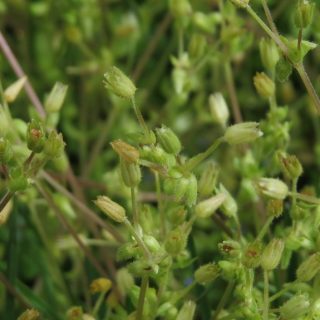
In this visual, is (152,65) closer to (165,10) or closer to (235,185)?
(165,10)

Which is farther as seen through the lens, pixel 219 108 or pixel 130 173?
pixel 219 108

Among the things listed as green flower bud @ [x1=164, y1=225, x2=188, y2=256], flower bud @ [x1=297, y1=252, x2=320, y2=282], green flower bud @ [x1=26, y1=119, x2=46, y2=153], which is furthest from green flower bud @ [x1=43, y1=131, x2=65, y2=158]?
flower bud @ [x1=297, y1=252, x2=320, y2=282]

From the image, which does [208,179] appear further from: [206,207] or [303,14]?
[303,14]

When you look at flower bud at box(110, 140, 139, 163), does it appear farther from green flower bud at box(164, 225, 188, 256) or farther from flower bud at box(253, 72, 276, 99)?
flower bud at box(253, 72, 276, 99)

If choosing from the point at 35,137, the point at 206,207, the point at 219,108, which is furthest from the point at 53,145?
the point at 219,108

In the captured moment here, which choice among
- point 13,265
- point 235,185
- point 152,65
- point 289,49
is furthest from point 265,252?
point 152,65
